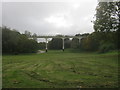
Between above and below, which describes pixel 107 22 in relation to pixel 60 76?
above

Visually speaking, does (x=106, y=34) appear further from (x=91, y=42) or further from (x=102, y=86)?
(x=91, y=42)

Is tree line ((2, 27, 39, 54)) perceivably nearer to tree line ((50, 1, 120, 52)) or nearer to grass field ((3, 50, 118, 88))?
tree line ((50, 1, 120, 52))

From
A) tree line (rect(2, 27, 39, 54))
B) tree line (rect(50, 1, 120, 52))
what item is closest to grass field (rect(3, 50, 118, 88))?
tree line (rect(50, 1, 120, 52))

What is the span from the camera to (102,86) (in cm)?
675

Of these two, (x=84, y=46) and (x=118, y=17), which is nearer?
(x=118, y=17)

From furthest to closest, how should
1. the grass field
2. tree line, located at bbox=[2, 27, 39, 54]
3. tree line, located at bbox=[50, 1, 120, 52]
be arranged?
tree line, located at bbox=[2, 27, 39, 54]
tree line, located at bbox=[50, 1, 120, 52]
the grass field

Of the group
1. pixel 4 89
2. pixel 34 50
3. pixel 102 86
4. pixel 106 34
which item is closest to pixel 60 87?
pixel 102 86

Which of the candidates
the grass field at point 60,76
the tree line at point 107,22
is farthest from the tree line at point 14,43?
the grass field at point 60,76

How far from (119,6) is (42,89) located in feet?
66.9

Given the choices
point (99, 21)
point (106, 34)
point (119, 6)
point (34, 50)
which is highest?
point (119, 6)

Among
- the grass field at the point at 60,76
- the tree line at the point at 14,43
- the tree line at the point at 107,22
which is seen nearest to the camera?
the grass field at the point at 60,76

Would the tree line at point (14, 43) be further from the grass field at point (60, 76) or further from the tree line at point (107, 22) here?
the grass field at point (60, 76)

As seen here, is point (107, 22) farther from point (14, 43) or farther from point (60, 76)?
point (14, 43)

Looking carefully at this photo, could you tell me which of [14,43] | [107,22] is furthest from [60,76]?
[14,43]
